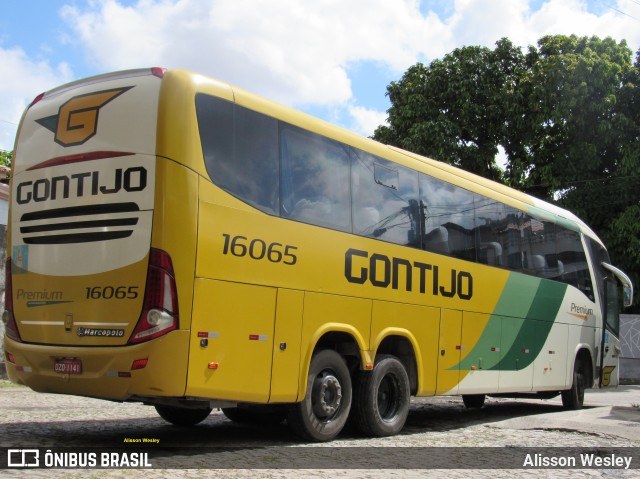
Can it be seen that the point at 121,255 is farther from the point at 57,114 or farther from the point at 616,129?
the point at 616,129

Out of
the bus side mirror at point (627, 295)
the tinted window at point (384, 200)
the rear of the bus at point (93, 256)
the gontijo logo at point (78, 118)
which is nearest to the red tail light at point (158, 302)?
the rear of the bus at point (93, 256)

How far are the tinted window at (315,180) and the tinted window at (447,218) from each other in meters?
1.73

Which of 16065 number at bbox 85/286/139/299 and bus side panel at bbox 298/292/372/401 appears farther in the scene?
bus side panel at bbox 298/292/372/401

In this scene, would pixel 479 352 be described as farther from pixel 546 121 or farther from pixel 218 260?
pixel 546 121

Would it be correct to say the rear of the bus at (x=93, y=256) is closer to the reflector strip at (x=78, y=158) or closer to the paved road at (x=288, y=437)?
the reflector strip at (x=78, y=158)

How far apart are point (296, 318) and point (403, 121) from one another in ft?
70.2

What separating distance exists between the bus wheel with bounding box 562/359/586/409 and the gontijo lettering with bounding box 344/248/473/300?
14.5 feet

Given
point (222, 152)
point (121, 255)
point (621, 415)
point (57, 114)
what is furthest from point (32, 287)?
point (621, 415)

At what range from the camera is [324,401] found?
26.1 ft

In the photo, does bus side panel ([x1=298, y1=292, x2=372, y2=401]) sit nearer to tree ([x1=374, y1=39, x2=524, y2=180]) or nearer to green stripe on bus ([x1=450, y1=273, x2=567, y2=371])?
green stripe on bus ([x1=450, y1=273, x2=567, y2=371])

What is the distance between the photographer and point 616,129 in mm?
23531

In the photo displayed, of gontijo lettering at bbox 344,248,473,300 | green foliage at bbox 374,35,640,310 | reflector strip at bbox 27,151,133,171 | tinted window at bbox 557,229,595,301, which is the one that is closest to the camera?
reflector strip at bbox 27,151,133,171

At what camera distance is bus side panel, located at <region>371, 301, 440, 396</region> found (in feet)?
28.7

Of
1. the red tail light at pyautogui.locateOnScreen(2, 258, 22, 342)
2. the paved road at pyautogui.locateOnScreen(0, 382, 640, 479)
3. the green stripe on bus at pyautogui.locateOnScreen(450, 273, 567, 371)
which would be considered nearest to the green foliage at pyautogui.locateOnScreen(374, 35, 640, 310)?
the green stripe on bus at pyautogui.locateOnScreen(450, 273, 567, 371)
